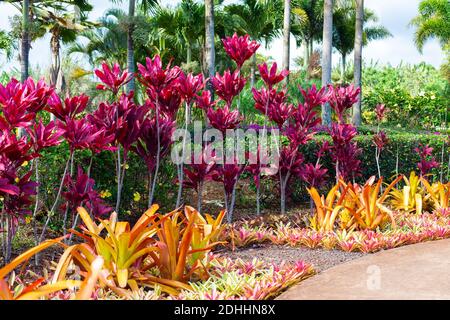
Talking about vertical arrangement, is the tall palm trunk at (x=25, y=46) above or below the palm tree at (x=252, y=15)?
below

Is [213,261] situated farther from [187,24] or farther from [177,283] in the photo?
[187,24]

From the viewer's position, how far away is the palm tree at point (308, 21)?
1369 inches

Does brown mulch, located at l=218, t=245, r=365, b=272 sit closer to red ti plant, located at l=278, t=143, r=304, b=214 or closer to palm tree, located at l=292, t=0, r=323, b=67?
red ti plant, located at l=278, t=143, r=304, b=214

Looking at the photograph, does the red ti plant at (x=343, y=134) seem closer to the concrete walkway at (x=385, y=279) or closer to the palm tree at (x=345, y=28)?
the concrete walkway at (x=385, y=279)

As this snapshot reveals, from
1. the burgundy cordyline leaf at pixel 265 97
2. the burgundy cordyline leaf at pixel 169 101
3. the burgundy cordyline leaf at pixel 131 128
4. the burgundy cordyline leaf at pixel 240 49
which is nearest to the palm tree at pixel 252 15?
the burgundy cordyline leaf at pixel 265 97

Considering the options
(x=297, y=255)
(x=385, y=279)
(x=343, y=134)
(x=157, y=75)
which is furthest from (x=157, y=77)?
(x=343, y=134)

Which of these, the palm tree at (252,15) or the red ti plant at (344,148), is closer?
the red ti plant at (344,148)

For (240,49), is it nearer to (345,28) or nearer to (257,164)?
(257,164)

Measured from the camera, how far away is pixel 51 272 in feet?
14.0

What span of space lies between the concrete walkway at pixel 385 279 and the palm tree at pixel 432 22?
30553 millimetres

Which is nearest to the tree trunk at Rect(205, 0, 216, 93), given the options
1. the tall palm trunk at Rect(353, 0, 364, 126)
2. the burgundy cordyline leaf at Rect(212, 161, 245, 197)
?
the tall palm trunk at Rect(353, 0, 364, 126)

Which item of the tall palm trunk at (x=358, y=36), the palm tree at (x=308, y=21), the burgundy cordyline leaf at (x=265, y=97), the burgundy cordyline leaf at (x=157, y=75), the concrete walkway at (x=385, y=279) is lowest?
the concrete walkway at (x=385, y=279)
